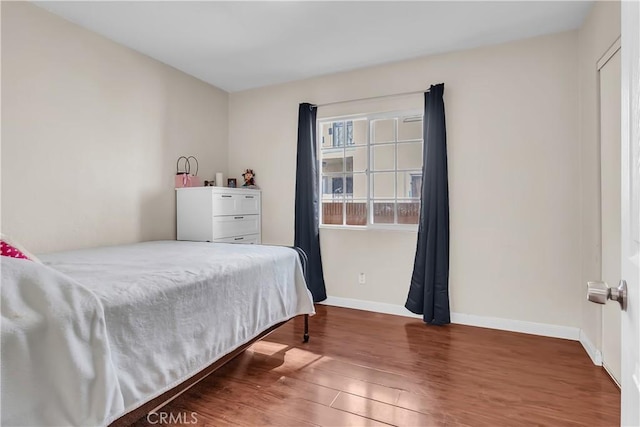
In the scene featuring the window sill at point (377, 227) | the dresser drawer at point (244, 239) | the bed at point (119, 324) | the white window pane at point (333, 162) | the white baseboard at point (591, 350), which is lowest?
the white baseboard at point (591, 350)

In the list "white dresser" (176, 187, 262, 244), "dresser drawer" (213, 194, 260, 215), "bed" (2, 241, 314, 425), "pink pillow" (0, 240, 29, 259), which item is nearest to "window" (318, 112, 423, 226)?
"dresser drawer" (213, 194, 260, 215)

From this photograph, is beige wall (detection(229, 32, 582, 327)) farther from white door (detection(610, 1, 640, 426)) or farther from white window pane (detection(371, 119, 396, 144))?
white door (detection(610, 1, 640, 426))

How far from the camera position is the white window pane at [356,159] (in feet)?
11.5

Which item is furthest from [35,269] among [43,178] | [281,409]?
[43,178]

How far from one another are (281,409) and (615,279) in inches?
84.0

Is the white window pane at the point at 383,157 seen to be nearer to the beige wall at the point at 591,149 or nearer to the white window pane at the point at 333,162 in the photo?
the white window pane at the point at 333,162

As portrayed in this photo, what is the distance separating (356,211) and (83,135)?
2.56 metres

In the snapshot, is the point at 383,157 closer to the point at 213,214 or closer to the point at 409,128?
the point at 409,128

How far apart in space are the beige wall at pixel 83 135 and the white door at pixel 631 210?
121 inches

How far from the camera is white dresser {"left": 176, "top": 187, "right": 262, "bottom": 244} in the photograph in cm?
320

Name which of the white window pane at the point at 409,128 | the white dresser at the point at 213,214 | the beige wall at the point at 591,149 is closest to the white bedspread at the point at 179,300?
the white dresser at the point at 213,214

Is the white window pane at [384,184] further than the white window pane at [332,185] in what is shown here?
No

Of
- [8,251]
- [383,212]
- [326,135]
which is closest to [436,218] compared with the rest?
[383,212]

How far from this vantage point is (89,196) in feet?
8.64
